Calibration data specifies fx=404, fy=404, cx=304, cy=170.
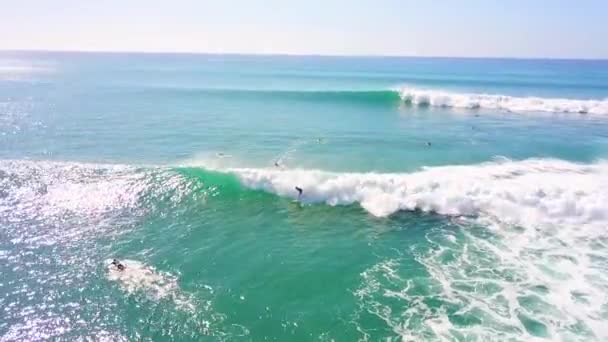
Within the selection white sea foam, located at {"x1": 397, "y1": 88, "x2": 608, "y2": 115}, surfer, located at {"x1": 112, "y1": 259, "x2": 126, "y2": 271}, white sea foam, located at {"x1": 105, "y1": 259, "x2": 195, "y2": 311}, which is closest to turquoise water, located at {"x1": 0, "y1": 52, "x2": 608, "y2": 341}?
white sea foam, located at {"x1": 105, "y1": 259, "x2": 195, "y2": 311}

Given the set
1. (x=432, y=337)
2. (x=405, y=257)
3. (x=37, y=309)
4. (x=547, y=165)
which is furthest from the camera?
(x=547, y=165)

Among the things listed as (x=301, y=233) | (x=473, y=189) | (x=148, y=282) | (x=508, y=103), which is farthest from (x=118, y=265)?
(x=508, y=103)

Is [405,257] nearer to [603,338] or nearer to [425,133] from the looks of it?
[603,338]

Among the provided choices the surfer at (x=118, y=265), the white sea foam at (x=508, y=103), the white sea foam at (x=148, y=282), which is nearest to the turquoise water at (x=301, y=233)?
the white sea foam at (x=148, y=282)

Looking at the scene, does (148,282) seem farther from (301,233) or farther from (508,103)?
(508,103)

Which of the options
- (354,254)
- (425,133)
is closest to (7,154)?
(354,254)

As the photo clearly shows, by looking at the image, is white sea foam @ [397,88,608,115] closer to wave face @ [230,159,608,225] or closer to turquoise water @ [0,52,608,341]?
turquoise water @ [0,52,608,341]
